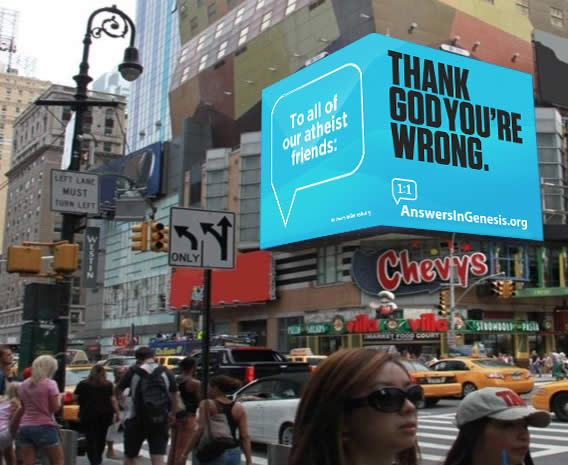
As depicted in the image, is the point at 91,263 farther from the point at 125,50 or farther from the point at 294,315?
the point at 125,50

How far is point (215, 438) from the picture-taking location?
723 cm

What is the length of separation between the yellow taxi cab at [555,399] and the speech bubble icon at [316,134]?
34.2 m

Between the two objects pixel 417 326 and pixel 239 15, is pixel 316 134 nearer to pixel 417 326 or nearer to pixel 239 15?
pixel 417 326

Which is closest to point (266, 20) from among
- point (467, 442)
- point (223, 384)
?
point (223, 384)

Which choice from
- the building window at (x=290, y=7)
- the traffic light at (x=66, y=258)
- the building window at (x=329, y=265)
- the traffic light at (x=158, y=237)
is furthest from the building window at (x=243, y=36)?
the traffic light at (x=66, y=258)

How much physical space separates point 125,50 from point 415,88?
41.1 m

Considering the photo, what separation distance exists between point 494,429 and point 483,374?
22214mm

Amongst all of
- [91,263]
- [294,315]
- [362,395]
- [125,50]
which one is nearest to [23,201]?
[91,263]

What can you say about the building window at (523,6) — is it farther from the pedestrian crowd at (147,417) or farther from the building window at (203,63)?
the pedestrian crowd at (147,417)

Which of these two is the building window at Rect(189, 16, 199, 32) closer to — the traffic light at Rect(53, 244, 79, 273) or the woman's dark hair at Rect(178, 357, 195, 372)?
the traffic light at Rect(53, 244, 79, 273)

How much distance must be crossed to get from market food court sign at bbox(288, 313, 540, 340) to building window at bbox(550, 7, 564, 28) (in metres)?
34.8

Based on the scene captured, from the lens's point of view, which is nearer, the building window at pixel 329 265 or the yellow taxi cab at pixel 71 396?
the yellow taxi cab at pixel 71 396

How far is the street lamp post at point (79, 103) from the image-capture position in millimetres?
11492

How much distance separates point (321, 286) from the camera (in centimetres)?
5866
